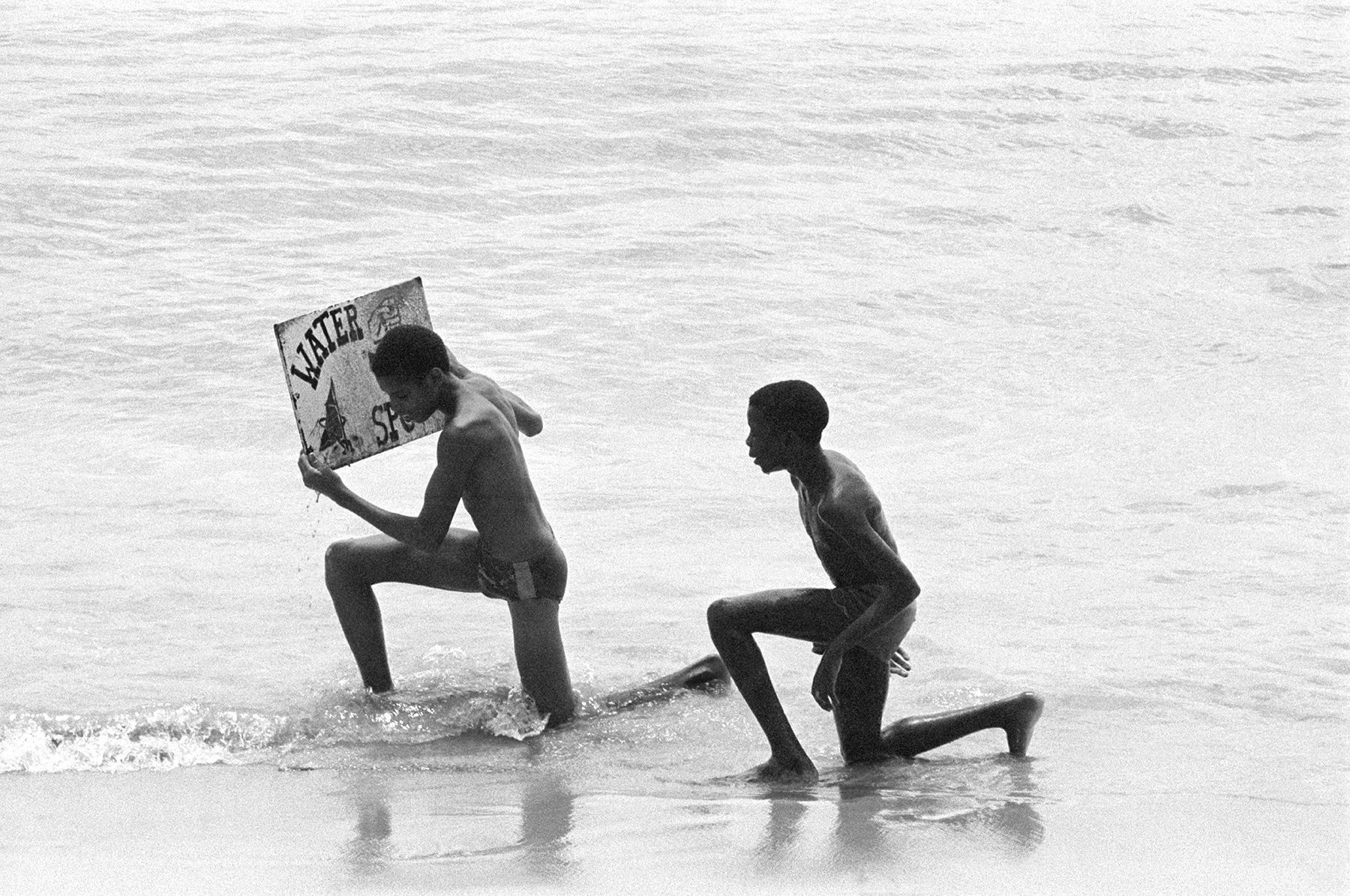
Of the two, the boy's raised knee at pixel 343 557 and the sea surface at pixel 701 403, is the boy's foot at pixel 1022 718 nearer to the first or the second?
the sea surface at pixel 701 403

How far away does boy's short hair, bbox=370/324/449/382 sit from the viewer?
5.54 m

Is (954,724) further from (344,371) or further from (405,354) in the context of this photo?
(344,371)

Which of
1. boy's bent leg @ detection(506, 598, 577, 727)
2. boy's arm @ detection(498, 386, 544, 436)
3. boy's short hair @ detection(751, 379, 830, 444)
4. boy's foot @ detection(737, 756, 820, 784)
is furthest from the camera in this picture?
boy's arm @ detection(498, 386, 544, 436)

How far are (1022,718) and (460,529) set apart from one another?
1.83m

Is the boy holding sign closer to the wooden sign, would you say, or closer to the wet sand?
the wooden sign

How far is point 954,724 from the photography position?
5527mm

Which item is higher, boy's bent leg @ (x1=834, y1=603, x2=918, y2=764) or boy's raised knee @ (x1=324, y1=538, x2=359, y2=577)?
boy's raised knee @ (x1=324, y1=538, x2=359, y2=577)

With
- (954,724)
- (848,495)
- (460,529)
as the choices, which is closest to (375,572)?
(460,529)

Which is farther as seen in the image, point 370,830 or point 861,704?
point 861,704

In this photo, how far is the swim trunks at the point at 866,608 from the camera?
525 cm

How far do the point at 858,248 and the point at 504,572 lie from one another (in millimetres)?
9260

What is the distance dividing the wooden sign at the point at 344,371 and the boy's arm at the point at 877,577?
139 centimetres

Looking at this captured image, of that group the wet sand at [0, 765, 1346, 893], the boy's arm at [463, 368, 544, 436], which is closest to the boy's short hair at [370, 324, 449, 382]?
the boy's arm at [463, 368, 544, 436]

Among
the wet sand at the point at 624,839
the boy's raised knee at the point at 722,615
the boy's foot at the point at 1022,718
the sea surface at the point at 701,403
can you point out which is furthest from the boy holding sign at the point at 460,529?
the boy's foot at the point at 1022,718
